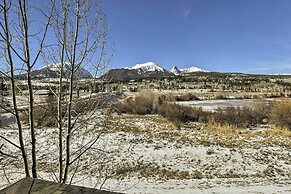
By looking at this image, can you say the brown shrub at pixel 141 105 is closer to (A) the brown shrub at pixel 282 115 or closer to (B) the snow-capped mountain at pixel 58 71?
(A) the brown shrub at pixel 282 115

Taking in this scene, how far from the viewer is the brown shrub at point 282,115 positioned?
1666 centimetres

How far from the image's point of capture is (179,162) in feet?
35.9

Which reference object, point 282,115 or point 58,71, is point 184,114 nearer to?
point 282,115

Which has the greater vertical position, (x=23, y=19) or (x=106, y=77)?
(x=23, y=19)

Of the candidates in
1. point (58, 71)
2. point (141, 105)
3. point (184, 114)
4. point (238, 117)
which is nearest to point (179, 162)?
point (58, 71)

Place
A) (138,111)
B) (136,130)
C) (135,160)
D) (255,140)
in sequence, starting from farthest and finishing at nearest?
(138,111)
(136,130)
(255,140)
(135,160)

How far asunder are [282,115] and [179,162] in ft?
33.8

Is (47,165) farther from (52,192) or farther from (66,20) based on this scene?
(52,192)

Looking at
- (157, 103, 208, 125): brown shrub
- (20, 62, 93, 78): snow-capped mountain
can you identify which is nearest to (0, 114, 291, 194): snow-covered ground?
(20, 62, 93, 78): snow-capped mountain

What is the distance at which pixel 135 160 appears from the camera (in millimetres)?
11156

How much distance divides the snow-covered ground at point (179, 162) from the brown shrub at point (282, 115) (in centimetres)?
246

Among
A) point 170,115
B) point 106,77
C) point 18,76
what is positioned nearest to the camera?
point 18,76

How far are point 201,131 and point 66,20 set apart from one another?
1367 cm

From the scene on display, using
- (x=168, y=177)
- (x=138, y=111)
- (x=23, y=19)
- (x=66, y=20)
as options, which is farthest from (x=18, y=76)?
(x=138, y=111)
